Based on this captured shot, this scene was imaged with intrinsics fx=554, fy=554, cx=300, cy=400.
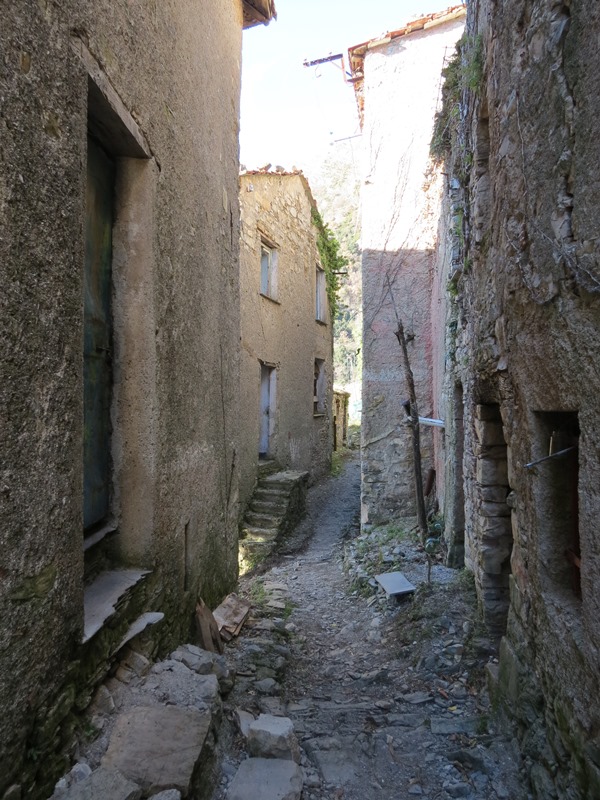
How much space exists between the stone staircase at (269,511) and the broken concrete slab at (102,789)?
17.9 feet

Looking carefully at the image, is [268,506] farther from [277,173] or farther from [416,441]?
[277,173]

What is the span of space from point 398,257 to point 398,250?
10 cm

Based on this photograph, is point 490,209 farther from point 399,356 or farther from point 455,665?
point 399,356

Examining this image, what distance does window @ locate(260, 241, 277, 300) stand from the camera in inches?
389

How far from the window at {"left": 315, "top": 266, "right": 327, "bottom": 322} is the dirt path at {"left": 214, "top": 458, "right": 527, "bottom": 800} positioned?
7717 millimetres

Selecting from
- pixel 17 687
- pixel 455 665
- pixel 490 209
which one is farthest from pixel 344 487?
pixel 17 687

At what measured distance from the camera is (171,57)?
313 cm

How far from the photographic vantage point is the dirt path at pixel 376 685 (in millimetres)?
2654

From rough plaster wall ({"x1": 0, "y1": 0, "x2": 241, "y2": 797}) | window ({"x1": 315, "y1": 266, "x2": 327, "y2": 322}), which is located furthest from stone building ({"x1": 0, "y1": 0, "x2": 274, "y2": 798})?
window ({"x1": 315, "y1": 266, "x2": 327, "y2": 322})

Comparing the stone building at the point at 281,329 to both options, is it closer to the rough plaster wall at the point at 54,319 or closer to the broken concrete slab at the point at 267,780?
the rough plaster wall at the point at 54,319

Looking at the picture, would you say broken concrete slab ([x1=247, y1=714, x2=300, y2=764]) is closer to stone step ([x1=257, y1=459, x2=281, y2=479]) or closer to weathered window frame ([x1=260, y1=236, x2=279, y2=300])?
stone step ([x1=257, y1=459, x2=281, y2=479])

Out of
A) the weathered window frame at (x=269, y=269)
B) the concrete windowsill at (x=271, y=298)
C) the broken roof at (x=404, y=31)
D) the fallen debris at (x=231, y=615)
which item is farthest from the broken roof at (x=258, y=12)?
the fallen debris at (x=231, y=615)

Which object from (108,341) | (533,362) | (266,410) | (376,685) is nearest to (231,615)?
(376,685)

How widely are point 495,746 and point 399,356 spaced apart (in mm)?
5708
